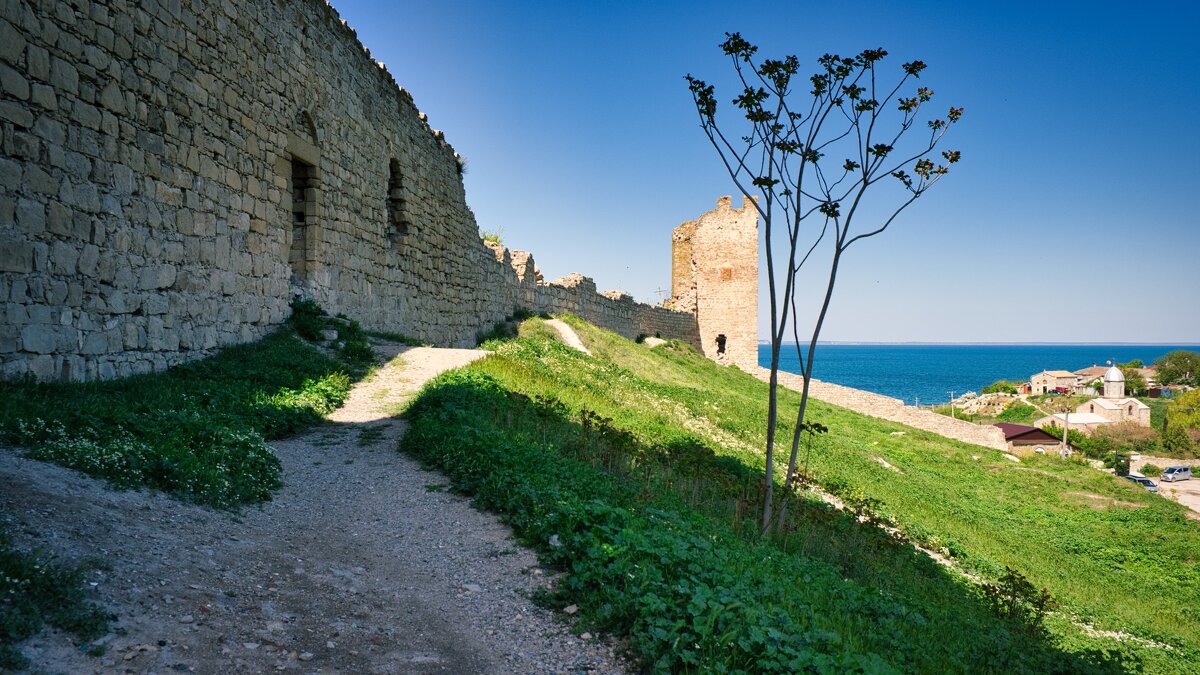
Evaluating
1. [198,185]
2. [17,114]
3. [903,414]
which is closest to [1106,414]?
[903,414]

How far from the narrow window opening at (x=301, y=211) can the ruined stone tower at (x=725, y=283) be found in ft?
92.1

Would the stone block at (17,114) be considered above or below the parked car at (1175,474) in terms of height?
above

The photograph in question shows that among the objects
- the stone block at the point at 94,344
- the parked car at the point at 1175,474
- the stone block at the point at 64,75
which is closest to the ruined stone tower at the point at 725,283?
the parked car at the point at 1175,474

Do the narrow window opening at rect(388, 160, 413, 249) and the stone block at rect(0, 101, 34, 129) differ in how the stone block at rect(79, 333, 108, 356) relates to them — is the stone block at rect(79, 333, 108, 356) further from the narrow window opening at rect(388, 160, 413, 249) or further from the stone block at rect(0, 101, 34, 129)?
the narrow window opening at rect(388, 160, 413, 249)

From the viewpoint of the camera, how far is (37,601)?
294cm

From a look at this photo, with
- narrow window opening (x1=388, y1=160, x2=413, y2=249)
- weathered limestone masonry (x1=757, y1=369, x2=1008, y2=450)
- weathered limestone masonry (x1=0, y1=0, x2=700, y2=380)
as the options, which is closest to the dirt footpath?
weathered limestone masonry (x1=757, y1=369, x2=1008, y2=450)

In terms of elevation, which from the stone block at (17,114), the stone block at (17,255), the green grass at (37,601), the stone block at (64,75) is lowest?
the green grass at (37,601)

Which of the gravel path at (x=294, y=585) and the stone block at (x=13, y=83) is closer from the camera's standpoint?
the gravel path at (x=294, y=585)

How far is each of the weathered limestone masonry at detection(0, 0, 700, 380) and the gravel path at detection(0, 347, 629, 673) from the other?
2.96 meters

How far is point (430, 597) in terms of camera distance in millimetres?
4156

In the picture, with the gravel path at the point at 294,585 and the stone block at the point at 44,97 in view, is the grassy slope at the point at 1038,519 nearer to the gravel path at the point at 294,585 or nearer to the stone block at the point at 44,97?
the gravel path at the point at 294,585

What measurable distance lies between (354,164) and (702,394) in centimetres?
995

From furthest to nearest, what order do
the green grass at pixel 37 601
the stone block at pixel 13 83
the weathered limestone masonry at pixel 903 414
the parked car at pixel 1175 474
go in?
1. the parked car at pixel 1175 474
2. the weathered limestone masonry at pixel 903 414
3. the stone block at pixel 13 83
4. the green grass at pixel 37 601

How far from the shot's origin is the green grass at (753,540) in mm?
3930
